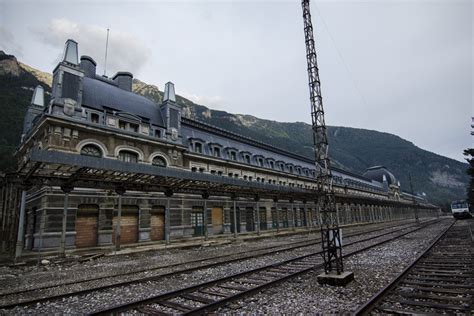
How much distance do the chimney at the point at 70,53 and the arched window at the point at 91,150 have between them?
26.0 feet

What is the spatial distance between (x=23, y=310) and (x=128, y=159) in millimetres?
19656

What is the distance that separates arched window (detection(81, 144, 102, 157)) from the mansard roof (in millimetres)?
3891

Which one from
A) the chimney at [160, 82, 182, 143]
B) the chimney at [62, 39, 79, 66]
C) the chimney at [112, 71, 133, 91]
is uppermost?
the chimney at [112, 71, 133, 91]

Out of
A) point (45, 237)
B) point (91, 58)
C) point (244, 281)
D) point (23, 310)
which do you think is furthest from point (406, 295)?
point (91, 58)

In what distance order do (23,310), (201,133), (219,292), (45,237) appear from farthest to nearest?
(201,133), (45,237), (219,292), (23,310)

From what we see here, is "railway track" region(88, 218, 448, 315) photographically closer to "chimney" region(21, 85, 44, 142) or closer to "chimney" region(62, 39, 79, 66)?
"chimney" region(62, 39, 79, 66)

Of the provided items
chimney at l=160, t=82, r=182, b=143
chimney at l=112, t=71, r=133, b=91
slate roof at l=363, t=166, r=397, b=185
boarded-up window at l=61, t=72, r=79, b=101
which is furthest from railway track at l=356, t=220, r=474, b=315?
slate roof at l=363, t=166, r=397, b=185

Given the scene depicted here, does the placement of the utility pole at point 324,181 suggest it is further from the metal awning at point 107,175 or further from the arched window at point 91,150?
the arched window at point 91,150

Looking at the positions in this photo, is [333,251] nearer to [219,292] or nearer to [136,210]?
[219,292]

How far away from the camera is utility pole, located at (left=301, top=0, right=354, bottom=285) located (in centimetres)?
827

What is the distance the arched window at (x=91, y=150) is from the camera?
2233 cm

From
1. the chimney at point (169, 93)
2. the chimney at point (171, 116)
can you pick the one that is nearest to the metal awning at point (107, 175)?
the chimney at point (171, 116)

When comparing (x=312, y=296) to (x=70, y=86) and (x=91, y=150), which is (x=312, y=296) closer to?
(x=91, y=150)

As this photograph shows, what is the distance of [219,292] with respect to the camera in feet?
23.8
